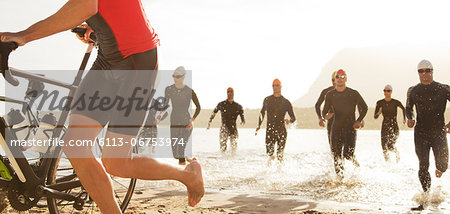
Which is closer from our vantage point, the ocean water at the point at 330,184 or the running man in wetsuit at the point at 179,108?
the ocean water at the point at 330,184

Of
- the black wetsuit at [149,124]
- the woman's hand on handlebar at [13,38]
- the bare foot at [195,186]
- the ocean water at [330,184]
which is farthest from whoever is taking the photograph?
the ocean water at [330,184]

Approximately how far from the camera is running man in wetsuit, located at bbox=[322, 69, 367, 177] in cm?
943

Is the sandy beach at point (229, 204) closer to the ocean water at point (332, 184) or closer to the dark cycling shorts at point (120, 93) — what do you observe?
the ocean water at point (332, 184)

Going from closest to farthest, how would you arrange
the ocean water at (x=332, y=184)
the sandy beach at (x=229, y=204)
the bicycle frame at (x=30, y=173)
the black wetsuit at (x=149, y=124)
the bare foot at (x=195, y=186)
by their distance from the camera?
the bare foot at (x=195, y=186), the black wetsuit at (x=149, y=124), the bicycle frame at (x=30, y=173), the sandy beach at (x=229, y=204), the ocean water at (x=332, y=184)

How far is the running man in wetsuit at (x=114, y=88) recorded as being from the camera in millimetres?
2701

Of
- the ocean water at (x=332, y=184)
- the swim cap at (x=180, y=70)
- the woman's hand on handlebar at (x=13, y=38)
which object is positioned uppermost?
the swim cap at (x=180, y=70)

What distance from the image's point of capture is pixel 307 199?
6.89 metres

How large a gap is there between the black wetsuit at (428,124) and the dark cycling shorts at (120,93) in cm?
563

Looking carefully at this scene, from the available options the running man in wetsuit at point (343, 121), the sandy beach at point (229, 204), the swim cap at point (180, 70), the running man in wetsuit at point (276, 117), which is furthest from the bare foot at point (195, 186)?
the running man in wetsuit at point (276, 117)

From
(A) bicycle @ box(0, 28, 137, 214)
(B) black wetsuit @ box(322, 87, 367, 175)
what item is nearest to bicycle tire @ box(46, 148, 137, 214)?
(A) bicycle @ box(0, 28, 137, 214)

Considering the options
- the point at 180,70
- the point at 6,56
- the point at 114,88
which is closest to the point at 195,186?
the point at 114,88

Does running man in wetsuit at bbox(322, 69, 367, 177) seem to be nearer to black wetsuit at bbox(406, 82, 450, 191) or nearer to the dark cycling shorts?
black wetsuit at bbox(406, 82, 450, 191)

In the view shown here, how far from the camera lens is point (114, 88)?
283 centimetres

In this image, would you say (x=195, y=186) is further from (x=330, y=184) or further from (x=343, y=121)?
(x=343, y=121)
